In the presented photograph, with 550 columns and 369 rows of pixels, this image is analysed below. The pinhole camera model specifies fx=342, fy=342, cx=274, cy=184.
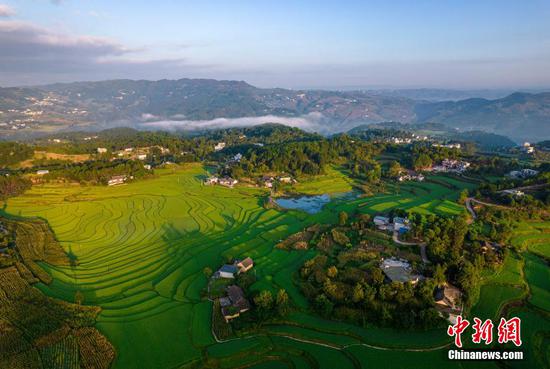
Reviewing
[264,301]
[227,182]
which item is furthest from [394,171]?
[264,301]

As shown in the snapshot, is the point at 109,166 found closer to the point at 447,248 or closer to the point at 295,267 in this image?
the point at 295,267

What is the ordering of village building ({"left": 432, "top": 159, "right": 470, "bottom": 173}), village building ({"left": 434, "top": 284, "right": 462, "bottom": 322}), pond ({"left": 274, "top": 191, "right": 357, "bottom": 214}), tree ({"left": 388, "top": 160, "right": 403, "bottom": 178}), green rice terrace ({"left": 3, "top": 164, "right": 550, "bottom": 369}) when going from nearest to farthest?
green rice terrace ({"left": 3, "top": 164, "right": 550, "bottom": 369}), village building ({"left": 434, "top": 284, "right": 462, "bottom": 322}), pond ({"left": 274, "top": 191, "right": 357, "bottom": 214}), tree ({"left": 388, "top": 160, "right": 403, "bottom": 178}), village building ({"left": 432, "top": 159, "right": 470, "bottom": 173})

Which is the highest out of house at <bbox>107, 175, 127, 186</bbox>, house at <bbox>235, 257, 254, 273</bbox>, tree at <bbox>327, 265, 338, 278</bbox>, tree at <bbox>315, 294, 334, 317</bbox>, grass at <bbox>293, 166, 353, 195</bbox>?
house at <bbox>107, 175, 127, 186</bbox>

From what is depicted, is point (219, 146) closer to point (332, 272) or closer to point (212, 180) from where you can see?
point (212, 180)

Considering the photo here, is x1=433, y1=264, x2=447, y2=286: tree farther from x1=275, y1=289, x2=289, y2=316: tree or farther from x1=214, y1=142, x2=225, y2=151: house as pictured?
x1=214, y1=142, x2=225, y2=151: house

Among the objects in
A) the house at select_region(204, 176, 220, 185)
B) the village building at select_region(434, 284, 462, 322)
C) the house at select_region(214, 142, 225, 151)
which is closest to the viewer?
the village building at select_region(434, 284, 462, 322)

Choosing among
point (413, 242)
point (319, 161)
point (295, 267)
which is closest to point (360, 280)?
point (295, 267)

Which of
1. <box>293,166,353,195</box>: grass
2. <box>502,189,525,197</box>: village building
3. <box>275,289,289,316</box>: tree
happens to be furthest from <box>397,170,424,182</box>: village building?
<box>275,289,289,316</box>: tree

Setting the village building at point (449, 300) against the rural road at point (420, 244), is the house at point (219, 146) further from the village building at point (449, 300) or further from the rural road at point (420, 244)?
the village building at point (449, 300)
